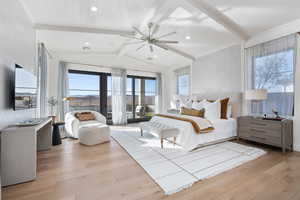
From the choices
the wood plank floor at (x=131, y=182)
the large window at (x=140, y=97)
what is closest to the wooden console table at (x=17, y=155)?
the wood plank floor at (x=131, y=182)

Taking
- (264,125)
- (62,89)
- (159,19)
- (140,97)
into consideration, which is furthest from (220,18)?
(62,89)

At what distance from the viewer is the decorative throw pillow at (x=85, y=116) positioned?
4.09 metres

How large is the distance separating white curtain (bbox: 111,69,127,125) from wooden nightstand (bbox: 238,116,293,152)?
4.27m

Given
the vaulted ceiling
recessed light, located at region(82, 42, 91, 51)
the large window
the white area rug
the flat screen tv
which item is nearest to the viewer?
the white area rug

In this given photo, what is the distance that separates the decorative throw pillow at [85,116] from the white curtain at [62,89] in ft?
3.46

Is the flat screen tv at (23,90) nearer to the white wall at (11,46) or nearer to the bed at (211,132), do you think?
the white wall at (11,46)

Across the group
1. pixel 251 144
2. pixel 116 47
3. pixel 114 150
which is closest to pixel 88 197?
pixel 114 150

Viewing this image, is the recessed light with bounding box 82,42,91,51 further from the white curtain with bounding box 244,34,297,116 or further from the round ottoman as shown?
the white curtain with bounding box 244,34,297,116

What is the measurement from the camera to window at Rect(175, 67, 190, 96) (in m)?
5.99

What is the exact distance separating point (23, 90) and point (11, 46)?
2.31 ft

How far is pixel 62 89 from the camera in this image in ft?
15.7

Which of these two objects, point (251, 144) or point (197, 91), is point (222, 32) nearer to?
point (197, 91)

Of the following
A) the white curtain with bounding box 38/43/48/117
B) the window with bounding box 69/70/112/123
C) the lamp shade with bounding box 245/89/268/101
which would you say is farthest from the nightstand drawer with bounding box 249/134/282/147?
the white curtain with bounding box 38/43/48/117

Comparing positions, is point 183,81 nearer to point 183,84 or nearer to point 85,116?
point 183,84
